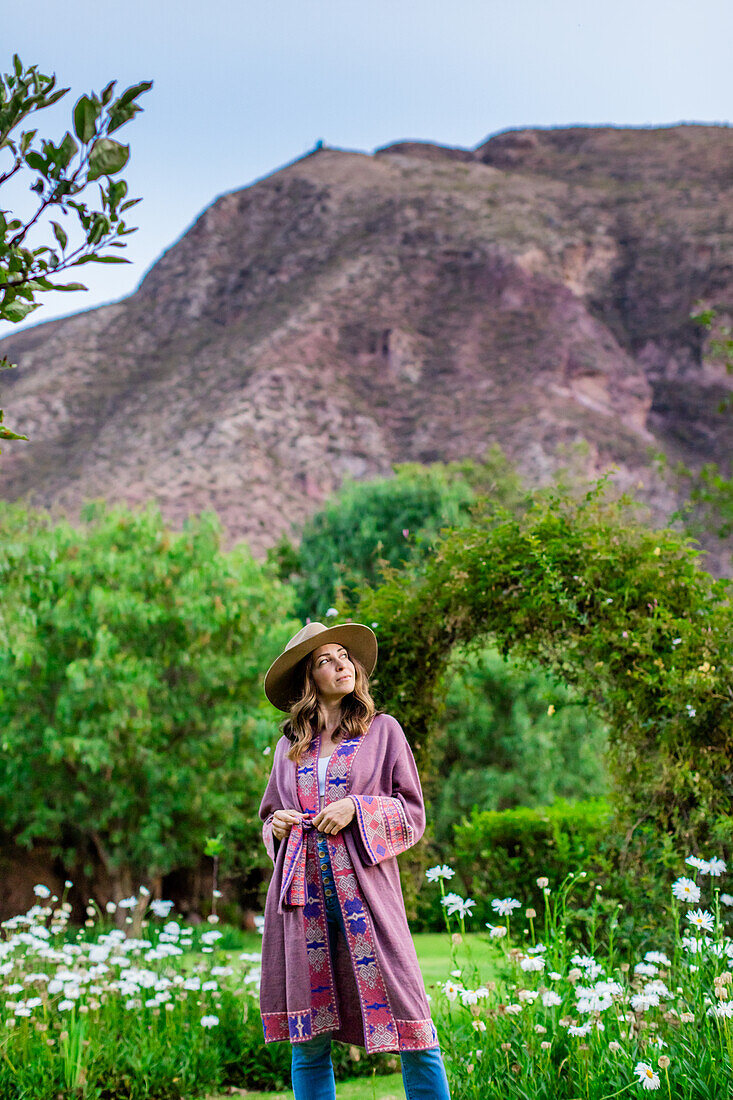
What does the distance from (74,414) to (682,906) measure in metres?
37.5

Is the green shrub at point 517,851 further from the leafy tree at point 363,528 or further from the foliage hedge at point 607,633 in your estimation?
the leafy tree at point 363,528

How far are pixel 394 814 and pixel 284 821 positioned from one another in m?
0.34

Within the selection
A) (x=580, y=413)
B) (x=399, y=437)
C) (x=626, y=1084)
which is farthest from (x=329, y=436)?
(x=626, y=1084)

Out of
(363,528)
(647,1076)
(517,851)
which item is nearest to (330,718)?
(647,1076)

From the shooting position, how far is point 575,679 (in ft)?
15.3

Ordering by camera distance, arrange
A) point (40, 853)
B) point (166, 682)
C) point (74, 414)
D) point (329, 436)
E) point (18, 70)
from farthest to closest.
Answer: point (74, 414)
point (329, 436)
point (40, 853)
point (166, 682)
point (18, 70)

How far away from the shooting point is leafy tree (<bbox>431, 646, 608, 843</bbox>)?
1188cm

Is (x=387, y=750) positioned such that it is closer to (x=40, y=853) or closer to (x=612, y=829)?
(x=612, y=829)

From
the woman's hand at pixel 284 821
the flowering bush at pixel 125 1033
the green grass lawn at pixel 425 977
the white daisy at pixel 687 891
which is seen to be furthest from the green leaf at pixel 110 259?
the flowering bush at pixel 125 1033

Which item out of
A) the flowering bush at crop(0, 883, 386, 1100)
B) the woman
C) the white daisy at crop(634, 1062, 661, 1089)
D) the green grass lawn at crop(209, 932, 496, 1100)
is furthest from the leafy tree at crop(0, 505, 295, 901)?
the white daisy at crop(634, 1062, 661, 1089)

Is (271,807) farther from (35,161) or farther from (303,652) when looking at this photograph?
(35,161)

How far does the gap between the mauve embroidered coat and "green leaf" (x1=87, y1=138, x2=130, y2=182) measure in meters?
1.85

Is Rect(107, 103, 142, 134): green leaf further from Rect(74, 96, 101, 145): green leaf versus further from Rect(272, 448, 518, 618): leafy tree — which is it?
Rect(272, 448, 518, 618): leafy tree

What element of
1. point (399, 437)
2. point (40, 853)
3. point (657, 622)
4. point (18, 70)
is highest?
point (399, 437)
